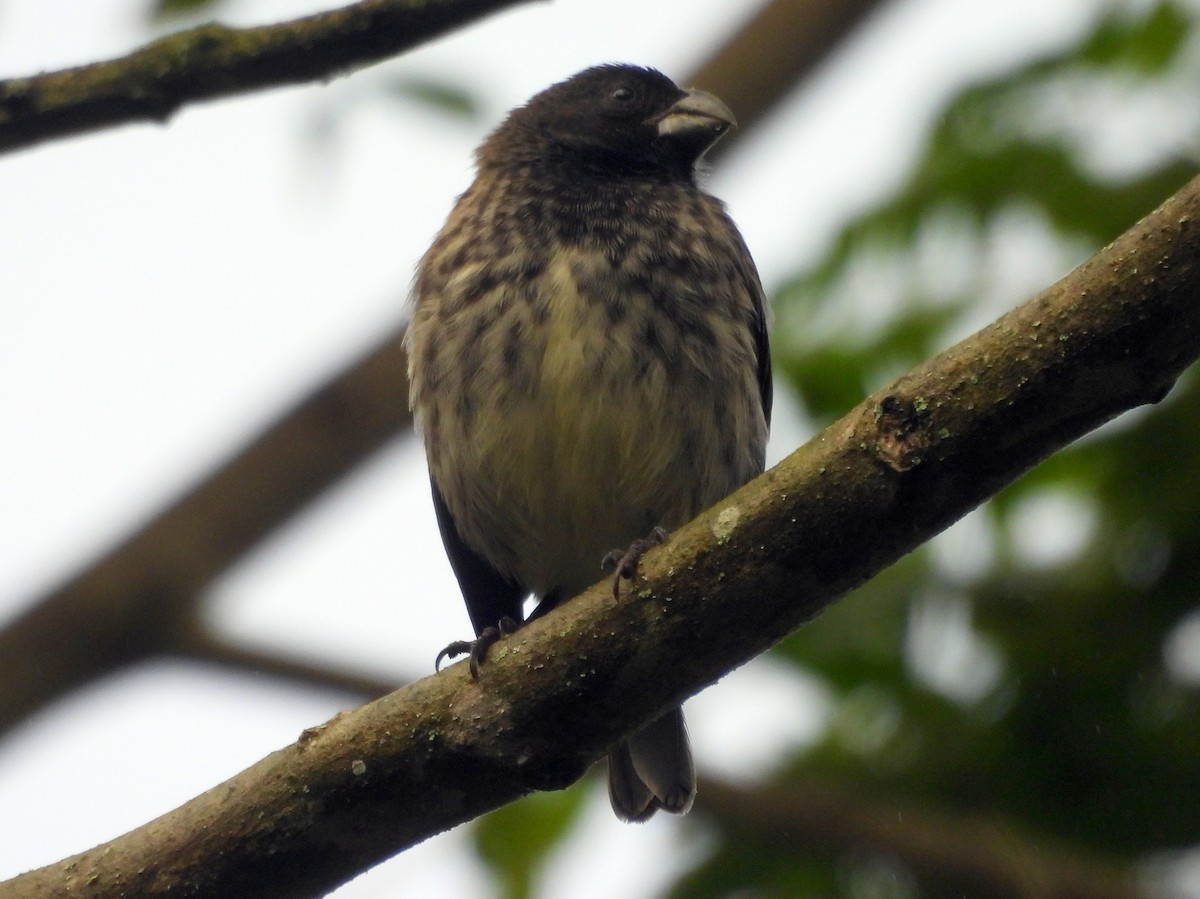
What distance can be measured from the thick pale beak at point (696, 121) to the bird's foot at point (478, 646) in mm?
1739

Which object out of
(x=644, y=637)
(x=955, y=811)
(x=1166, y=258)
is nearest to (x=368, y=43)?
(x=644, y=637)

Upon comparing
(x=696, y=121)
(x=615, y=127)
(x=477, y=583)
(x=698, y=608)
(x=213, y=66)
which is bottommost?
(x=698, y=608)

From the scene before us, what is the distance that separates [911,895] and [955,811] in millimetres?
236

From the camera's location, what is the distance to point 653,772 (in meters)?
4.24

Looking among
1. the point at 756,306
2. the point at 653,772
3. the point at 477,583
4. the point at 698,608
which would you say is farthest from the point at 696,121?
the point at 698,608

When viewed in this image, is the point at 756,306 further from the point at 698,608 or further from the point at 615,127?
the point at 698,608

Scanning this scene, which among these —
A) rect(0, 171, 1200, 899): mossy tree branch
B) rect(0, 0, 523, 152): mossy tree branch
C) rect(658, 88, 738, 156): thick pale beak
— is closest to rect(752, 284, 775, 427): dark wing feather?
rect(658, 88, 738, 156): thick pale beak

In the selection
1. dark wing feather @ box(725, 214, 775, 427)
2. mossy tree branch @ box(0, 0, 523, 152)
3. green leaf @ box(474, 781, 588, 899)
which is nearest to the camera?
mossy tree branch @ box(0, 0, 523, 152)

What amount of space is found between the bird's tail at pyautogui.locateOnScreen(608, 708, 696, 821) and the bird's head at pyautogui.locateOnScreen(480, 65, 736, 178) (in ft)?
5.98

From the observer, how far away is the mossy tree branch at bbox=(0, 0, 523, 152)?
2688 millimetres

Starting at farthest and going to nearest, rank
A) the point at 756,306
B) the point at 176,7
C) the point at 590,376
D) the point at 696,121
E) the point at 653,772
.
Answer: the point at 696,121, the point at 756,306, the point at 653,772, the point at 590,376, the point at 176,7

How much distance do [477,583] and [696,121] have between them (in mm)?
1653

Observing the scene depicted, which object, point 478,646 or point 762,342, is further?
point 762,342

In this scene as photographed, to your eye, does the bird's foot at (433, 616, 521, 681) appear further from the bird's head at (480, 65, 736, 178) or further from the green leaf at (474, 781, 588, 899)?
the bird's head at (480, 65, 736, 178)
